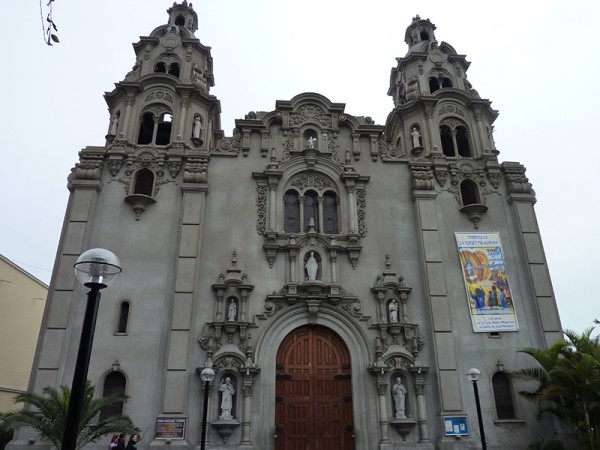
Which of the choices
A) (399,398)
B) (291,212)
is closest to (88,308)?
(399,398)

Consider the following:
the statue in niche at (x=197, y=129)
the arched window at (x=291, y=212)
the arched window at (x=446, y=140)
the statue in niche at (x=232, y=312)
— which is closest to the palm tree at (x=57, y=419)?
the statue in niche at (x=232, y=312)

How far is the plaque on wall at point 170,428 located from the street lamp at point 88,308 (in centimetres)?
1173

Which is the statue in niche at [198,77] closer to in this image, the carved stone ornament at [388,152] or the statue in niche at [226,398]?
the carved stone ornament at [388,152]

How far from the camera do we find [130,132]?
24.0 m

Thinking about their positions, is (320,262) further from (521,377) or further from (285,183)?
(521,377)

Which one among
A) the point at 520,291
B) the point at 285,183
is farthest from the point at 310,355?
the point at 520,291

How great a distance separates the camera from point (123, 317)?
19.8 m

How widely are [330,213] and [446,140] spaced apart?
850cm

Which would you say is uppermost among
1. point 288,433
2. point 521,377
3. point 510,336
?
point 510,336

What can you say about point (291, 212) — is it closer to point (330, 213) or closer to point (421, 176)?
point (330, 213)

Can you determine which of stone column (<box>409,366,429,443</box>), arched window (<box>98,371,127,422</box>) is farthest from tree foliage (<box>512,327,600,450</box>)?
arched window (<box>98,371,127,422</box>)

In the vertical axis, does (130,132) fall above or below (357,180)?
above

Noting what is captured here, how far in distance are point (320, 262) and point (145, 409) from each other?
8960 millimetres

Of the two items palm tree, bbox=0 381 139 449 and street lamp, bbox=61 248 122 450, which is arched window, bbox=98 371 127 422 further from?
street lamp, bbox=61 248 122 450
